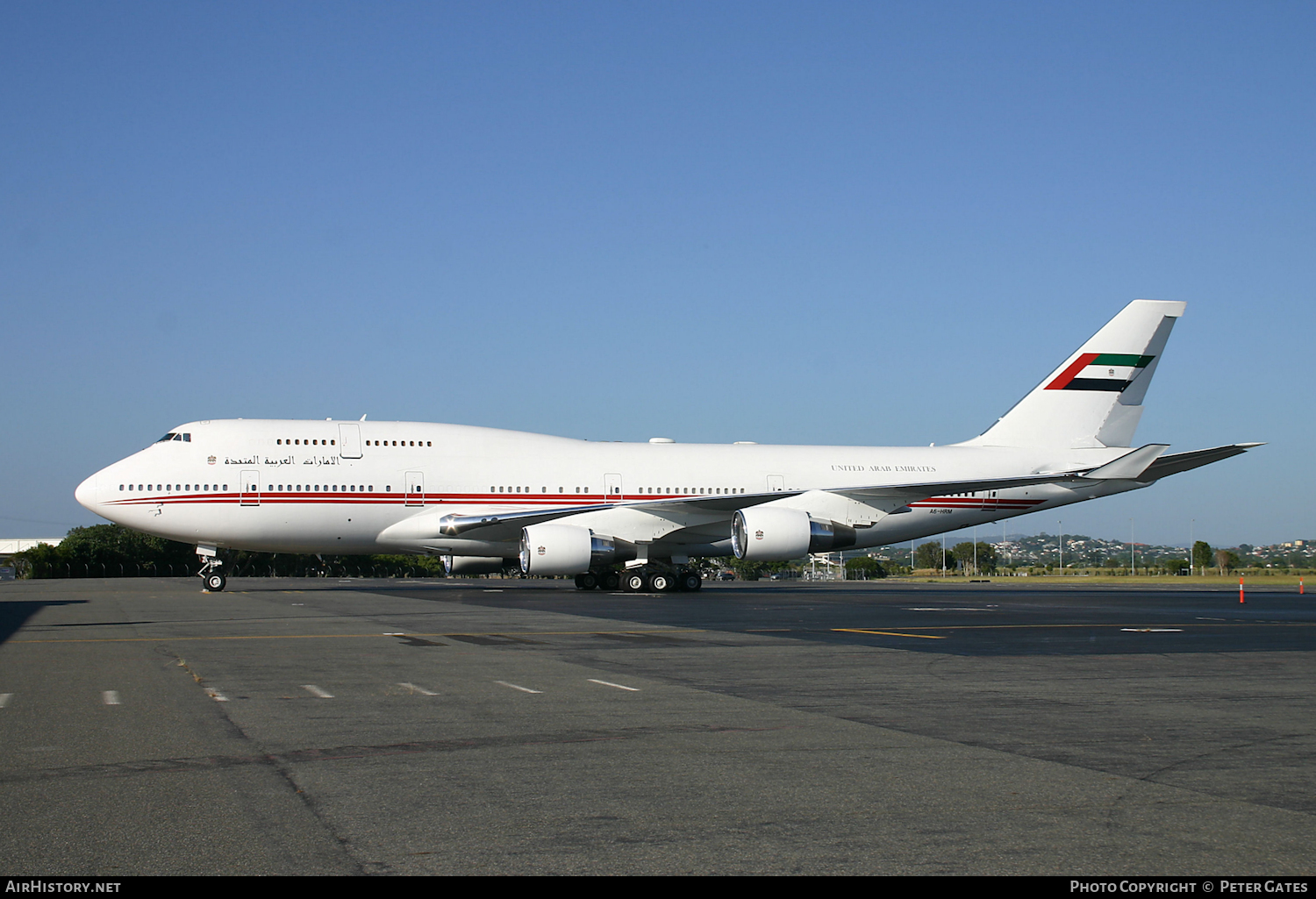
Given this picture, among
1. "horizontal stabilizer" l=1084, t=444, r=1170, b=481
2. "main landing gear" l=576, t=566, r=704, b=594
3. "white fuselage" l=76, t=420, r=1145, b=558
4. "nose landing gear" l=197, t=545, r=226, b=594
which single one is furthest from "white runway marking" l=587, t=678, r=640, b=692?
"horizontal stabilizer" l=1084, t=444, r=1170, b=481

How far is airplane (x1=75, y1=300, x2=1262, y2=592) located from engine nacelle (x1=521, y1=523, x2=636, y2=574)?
0.04 meters

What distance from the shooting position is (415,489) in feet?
102

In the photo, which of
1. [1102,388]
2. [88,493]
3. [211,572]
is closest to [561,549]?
[211,572]

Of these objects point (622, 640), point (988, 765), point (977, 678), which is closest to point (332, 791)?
point (988, 765)

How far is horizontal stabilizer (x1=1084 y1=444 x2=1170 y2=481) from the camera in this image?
1305 inches

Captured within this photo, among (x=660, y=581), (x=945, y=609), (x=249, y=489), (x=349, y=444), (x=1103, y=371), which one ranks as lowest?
(x=945, y=609)

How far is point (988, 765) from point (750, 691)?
11.6 ft

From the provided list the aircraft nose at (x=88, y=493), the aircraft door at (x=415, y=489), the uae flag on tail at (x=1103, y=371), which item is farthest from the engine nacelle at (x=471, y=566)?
the uae flag on tail at (x=1103, y=371)

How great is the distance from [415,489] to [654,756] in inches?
1009

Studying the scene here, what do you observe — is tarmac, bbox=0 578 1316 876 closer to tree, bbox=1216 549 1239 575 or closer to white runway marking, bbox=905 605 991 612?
white runway marking, bbox=905 605 991 612

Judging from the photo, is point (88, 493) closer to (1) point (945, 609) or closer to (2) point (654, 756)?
(1) point (945, 609)

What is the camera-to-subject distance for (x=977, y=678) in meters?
10.5

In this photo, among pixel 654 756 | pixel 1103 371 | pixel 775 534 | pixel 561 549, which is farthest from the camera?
pixel 1103 371

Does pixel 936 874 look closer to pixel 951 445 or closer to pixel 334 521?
pixel 334 521
